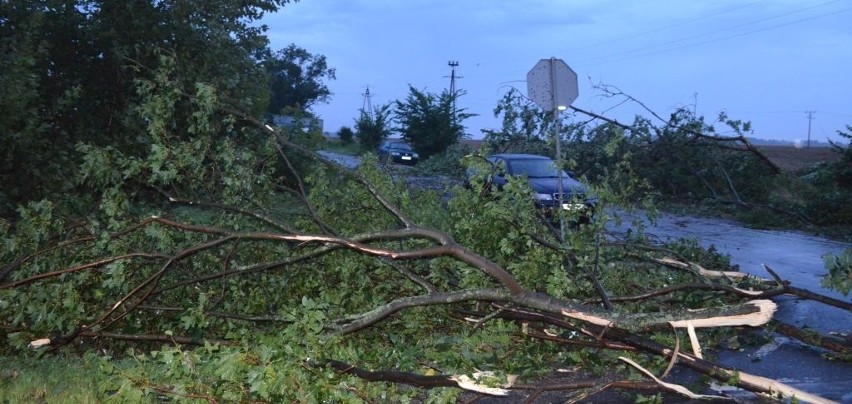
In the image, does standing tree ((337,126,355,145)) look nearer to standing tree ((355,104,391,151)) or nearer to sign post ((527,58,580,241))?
standing tree ((355,104,391,151))

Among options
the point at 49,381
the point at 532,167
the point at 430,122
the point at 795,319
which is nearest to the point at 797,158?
the point at 430,122

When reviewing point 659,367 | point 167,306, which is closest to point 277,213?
point 167,306

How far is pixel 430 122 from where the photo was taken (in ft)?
139

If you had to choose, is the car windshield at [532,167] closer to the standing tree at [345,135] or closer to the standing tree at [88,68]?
the standing tree at [88,68]

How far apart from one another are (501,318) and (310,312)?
1800mm

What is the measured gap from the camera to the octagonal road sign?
12164 millimetres

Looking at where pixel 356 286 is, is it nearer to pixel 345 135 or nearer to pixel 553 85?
pixel 553 85

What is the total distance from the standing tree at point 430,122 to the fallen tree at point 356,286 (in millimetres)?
34572

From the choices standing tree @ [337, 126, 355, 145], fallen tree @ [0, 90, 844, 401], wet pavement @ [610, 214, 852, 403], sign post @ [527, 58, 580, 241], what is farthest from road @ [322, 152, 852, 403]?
standing tree @ [337, 126, 355, 145]

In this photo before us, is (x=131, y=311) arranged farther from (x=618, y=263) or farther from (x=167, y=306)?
(x=618, y=263)

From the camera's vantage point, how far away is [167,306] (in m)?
6.82

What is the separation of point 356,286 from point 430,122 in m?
35.7

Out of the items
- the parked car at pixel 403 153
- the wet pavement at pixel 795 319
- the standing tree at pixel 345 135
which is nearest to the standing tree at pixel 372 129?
the parked car at pixel 403 153

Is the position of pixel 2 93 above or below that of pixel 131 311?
above
